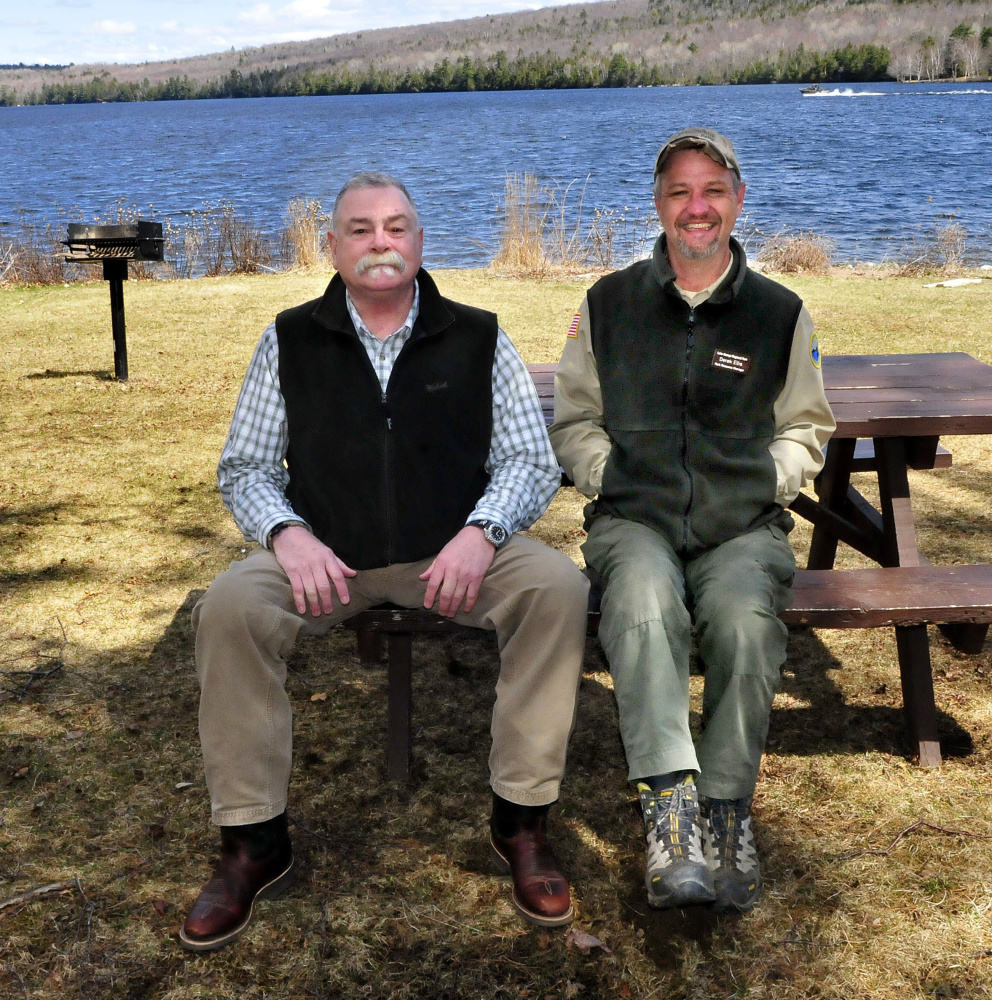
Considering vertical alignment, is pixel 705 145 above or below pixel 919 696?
above

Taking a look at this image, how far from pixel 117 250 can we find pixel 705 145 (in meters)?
5.58

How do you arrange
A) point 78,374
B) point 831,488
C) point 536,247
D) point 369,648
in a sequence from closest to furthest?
1. point 369,648
2. point 831,488
3. point 78,374
4. point 536,247

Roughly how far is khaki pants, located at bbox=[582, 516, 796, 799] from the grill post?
19.0 feet

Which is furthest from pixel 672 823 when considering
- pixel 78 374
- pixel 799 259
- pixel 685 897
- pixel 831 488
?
pixel 799 259

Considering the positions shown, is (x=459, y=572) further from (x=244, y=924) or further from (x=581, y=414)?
(x=244, y=924)

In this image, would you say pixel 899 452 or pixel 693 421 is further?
pixel 899 452

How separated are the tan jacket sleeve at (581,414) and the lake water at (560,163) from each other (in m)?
14.4

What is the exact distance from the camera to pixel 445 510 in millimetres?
2930

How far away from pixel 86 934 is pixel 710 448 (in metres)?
2.05

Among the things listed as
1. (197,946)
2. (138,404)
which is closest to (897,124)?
(138,404)

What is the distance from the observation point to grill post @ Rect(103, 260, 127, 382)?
24.5ft

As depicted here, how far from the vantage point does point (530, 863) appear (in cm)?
264

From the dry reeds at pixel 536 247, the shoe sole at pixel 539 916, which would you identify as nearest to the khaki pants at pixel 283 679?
the shoe sole at pixel 539 916

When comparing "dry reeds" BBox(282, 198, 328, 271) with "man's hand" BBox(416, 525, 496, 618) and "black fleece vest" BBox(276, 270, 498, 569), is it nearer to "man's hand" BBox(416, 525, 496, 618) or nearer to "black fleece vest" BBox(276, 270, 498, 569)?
"black fleece vest" BBox(276, 270, 498, 569)
